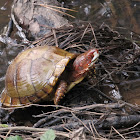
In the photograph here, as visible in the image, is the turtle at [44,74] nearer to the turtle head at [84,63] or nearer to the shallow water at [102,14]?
the turtle head at [84,63]

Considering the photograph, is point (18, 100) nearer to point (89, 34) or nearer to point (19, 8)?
point (89, 34)

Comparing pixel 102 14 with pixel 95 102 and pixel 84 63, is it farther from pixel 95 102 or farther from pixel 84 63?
pixel 95 102

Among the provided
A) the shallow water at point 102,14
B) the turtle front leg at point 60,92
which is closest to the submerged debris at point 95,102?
the turtle front leg at point 60,92

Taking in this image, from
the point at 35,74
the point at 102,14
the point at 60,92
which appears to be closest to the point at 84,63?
the point at 60,92

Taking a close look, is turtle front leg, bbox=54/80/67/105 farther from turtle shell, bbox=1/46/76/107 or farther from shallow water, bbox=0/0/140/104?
shallow water, bbox=0/0/140/104

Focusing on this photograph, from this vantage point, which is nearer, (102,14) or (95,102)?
(95,102)

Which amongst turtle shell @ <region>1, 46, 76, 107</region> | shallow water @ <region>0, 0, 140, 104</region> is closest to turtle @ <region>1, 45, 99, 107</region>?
turtle shell @ <region>1, 46, 76, 107</region>
